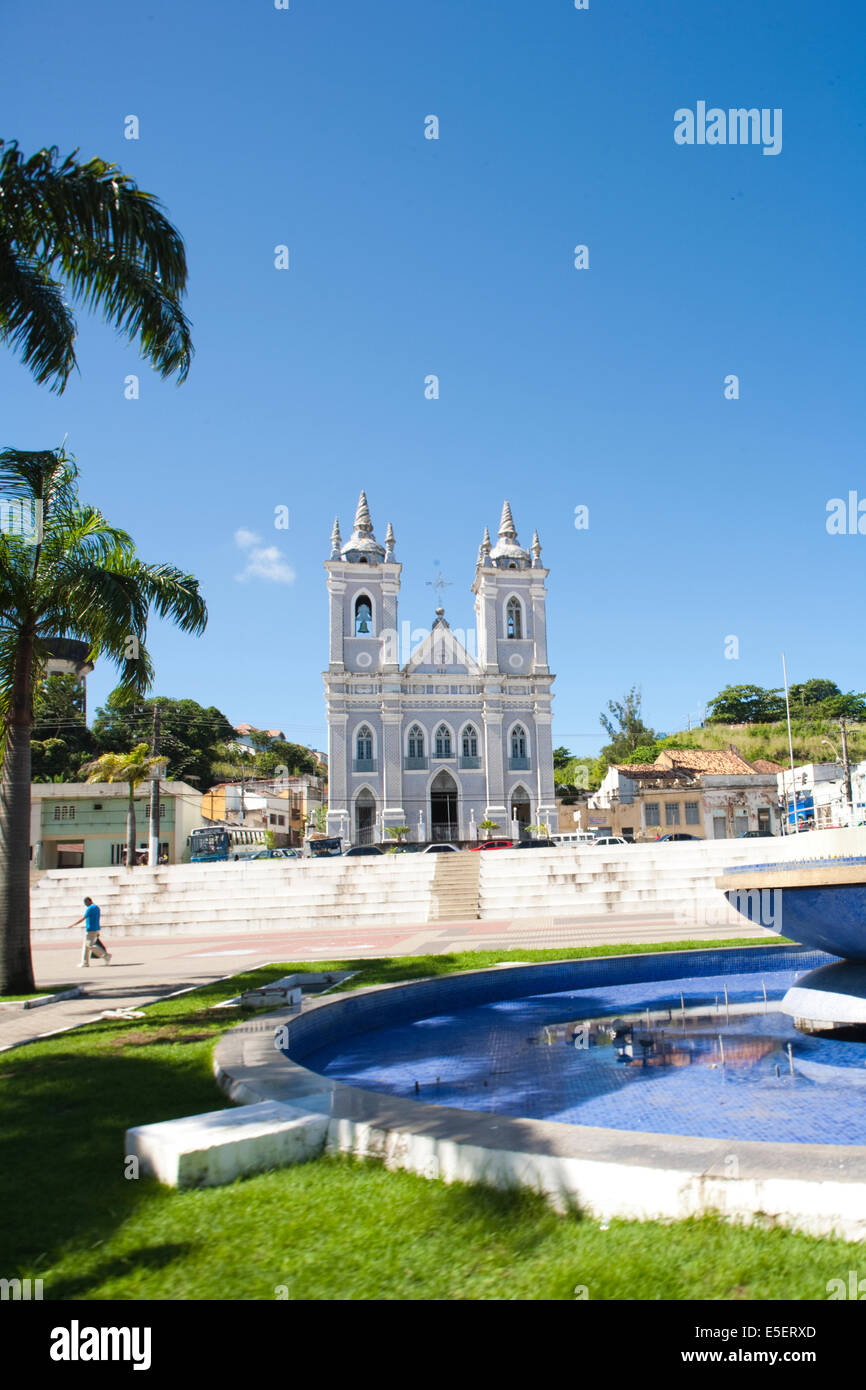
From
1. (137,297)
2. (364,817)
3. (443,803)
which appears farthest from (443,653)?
(137,297)

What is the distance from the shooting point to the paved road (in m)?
9.85

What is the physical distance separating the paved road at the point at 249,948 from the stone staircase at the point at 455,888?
2.86ft

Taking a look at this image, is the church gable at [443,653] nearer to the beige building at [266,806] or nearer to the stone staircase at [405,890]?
the beige building at [266,806]

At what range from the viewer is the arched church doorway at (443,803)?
41.3 metres

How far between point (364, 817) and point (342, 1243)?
38.0 m

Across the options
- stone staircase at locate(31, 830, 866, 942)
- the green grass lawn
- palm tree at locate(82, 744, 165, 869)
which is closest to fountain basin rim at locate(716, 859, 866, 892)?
the green grass lawn

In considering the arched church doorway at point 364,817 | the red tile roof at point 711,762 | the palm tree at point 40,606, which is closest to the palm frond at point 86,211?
the palm tree at point 40,606

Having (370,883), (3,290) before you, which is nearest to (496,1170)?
(3,290)

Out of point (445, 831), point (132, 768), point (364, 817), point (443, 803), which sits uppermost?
point (132, 768)

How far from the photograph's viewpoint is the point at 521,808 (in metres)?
42.1

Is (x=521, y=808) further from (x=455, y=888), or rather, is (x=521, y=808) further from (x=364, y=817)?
(x=455, y=888)

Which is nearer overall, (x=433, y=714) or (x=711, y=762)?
(x=433, y=714)

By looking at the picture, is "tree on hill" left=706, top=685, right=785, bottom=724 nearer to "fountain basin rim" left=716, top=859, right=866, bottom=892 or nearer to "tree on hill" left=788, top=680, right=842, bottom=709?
"tree on hill" left=788, top=680, right=842, bottom=709
